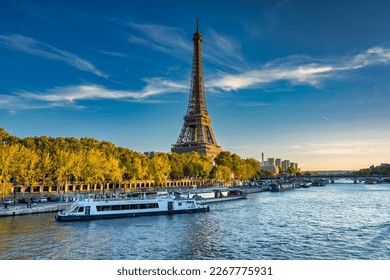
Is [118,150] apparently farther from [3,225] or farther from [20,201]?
[3,225]

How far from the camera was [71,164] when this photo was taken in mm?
50906

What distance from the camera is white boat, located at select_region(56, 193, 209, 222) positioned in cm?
3400

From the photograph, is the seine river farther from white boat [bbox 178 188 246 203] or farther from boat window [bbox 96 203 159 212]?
white boat [bbox 178 188 246 203]

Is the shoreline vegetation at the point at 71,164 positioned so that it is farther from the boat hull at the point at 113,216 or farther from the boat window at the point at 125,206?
the boat window at the point at 125,206

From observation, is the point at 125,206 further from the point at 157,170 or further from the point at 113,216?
the point at 157,170

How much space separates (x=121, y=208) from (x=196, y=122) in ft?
259

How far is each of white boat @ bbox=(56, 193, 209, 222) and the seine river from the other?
5.49 feet

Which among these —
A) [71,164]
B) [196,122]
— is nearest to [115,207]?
[71,164]

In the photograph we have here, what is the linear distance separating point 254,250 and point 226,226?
371 inches

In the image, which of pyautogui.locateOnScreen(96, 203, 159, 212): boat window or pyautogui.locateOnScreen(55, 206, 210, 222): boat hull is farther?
pyautogui.locateOnScreen(96, 203, 159, 212): boat window

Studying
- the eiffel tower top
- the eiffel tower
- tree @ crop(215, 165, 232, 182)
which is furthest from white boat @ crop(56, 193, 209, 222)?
the eiffel tower top

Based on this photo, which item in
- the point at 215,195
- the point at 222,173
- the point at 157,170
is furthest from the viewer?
the point at 222,173

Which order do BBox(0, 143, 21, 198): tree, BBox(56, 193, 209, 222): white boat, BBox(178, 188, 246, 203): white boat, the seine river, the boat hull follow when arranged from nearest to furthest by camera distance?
the seine river < the boat hull < BBox(56, 193, 209, 222): white boat < BBox(0, 143, 21, 198): tree < BBox(178, 188, 246, 203): white boat
